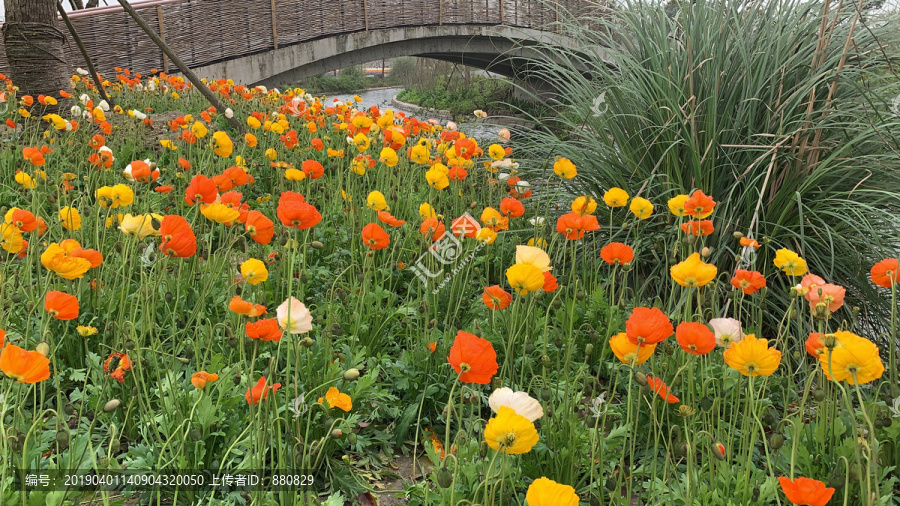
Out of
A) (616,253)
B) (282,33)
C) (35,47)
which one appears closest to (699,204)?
(616,253)

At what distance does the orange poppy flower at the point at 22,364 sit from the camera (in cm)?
112

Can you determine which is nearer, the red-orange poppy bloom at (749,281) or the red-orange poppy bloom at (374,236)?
the red-orange poppy bloom at (749,281)

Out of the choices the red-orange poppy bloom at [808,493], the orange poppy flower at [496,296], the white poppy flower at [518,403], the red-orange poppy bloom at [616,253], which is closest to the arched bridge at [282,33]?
the red-orange poppy bloom at [616,253]

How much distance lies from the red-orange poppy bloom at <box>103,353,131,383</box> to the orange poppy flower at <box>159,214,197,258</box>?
28 cm

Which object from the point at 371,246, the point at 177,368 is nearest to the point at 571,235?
the point at 371,246

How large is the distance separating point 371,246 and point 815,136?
2.11 m

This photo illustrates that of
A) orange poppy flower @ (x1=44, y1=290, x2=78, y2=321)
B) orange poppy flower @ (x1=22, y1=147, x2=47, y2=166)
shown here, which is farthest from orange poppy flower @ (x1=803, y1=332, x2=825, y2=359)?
orange poppy flower @ (x1=22, y1=147, x2=47, y2=166)

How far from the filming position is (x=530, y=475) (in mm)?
1681

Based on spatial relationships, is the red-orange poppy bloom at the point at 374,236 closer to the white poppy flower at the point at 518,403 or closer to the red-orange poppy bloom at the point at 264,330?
the red-orange poppy bloom at the point at 264,330

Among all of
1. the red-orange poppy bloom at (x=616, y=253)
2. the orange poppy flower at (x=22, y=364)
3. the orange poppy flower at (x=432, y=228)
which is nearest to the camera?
the orange poppy flower at (x=22, y=364)

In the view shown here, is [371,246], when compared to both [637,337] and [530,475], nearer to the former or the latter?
[530,475]

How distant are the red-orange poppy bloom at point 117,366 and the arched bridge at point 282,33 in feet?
28.4

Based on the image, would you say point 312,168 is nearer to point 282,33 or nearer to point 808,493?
point 808,493

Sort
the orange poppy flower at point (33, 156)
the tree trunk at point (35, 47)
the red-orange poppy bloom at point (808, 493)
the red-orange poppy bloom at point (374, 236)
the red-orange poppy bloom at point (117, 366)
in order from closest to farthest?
1. the red-orange poppy bloom at point (808, 493)
2. the red-orange poppy bloom at point (117, 366)
3. the red-orange poppy bloom at point (374, 236)
4. the orange poppy flower at point (33, 156)
5. the tree trunk at point (35, 47)
